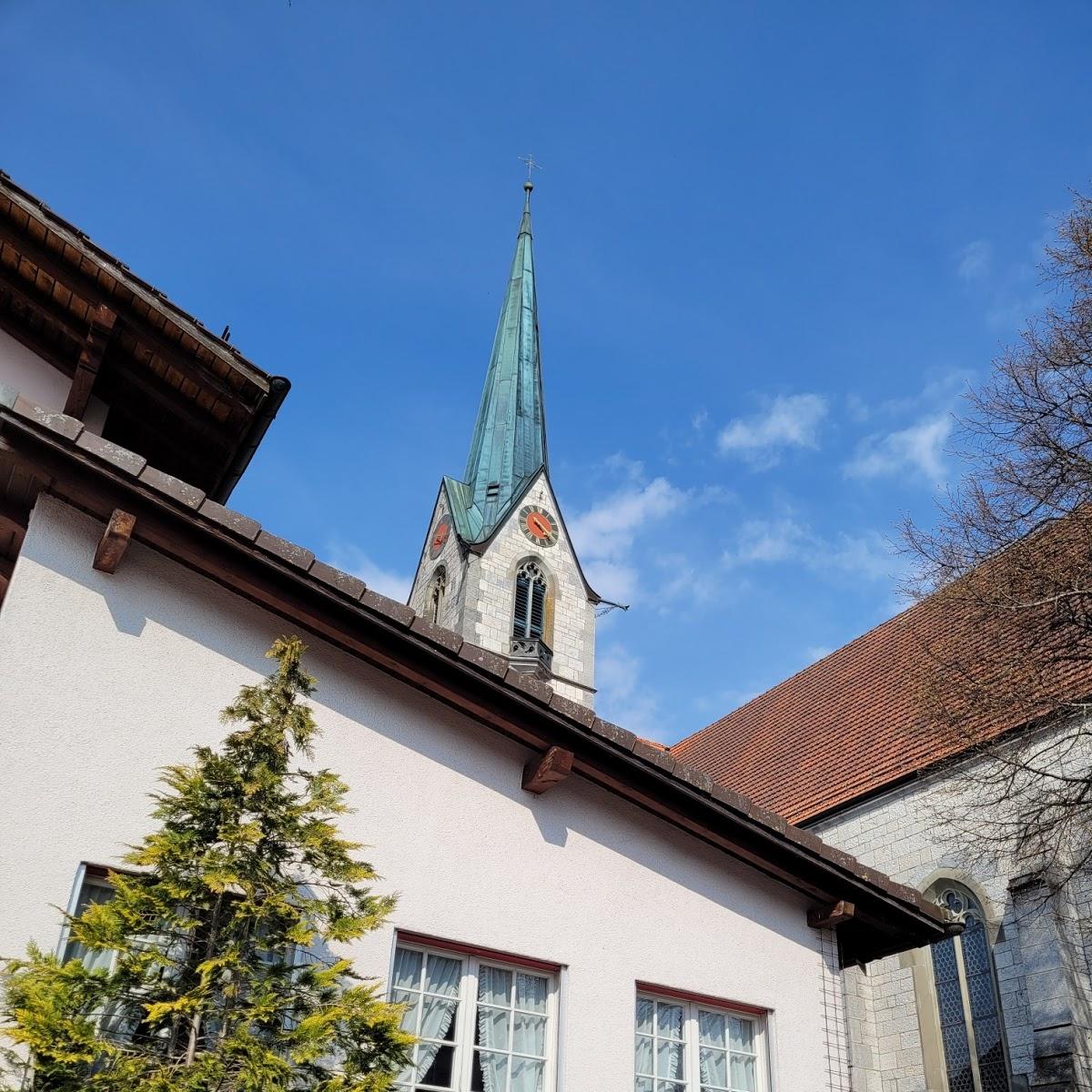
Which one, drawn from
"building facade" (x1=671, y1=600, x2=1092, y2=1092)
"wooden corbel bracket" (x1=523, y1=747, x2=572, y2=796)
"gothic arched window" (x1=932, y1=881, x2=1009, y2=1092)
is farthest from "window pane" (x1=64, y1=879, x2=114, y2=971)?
"gothic arched window" (x1=932, y1=881, x2=1009, y2=1092)

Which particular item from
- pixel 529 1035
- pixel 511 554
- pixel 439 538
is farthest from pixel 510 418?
pixel 529 1035

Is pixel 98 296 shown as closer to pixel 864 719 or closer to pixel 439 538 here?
pixel 864 719

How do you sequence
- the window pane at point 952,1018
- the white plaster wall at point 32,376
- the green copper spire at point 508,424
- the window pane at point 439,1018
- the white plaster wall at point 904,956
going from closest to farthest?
the window pane at point 439,1018, the white plaster wall at point 32,376, the white plaster wall at point 904,956, the window pane at point 952,1018, the green copper spire at point 508,424

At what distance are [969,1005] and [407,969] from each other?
11.2 meters

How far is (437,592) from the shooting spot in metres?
35.8

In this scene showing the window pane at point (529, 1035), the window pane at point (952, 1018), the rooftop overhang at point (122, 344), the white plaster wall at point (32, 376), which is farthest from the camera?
the window pane at point (952, 1018)

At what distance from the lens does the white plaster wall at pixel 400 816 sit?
5719mm

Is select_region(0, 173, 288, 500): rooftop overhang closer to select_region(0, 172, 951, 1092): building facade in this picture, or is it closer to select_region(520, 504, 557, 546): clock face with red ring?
select_region(0, 172, 951, 1092): building facade

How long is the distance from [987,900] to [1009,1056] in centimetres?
188

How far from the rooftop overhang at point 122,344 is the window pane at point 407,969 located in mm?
4216

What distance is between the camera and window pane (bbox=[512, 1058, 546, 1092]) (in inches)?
256

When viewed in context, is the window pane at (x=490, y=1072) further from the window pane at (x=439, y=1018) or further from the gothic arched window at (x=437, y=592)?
the gothic arched window at (x=437, y=592)

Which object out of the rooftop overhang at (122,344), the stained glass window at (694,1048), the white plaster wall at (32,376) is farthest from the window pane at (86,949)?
the white plaster wall at (32,376)

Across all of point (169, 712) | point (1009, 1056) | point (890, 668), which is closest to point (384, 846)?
point (169, 712)
